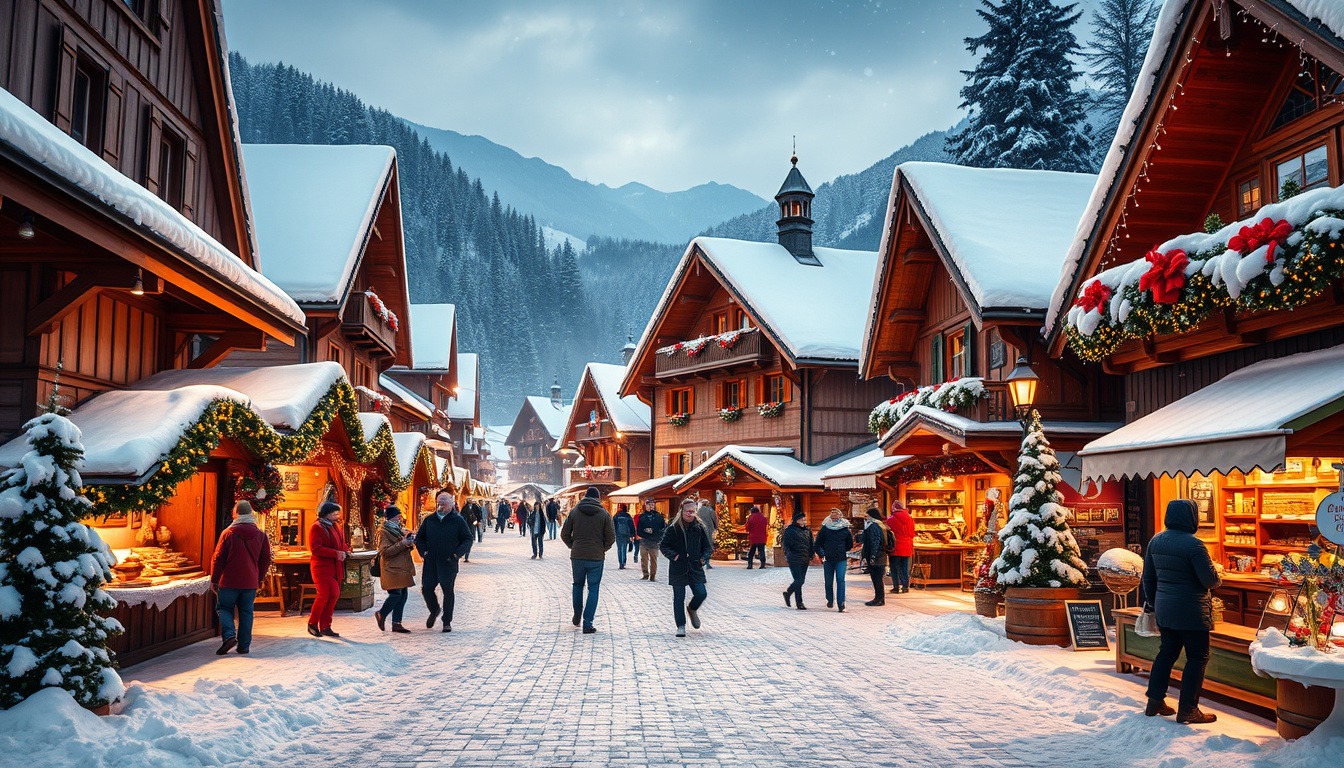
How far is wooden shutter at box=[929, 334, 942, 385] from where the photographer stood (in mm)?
23531

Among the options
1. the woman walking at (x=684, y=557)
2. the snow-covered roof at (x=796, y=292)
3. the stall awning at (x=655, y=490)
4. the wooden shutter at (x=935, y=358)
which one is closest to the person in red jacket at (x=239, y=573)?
the woman walking at (x=684, y=557)

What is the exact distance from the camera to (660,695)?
31.3 feet

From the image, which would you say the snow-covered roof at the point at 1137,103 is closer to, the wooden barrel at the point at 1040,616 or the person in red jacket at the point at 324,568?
the wooden barrel at the point at 1040,616

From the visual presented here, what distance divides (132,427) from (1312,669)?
999 centimetres

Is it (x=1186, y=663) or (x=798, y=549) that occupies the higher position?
(x=798, y=549)

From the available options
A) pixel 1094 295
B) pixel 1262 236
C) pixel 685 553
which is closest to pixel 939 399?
pixel 1094 295

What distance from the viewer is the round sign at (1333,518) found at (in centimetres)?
763

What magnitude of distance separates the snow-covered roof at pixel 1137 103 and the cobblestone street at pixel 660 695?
557cm

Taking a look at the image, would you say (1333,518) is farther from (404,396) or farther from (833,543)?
(404,396)

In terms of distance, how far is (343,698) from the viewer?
9.41 meters

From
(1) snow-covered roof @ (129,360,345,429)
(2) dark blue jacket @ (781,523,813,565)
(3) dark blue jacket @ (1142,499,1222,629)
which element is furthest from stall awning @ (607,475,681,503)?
(3) dark blue jacket @ (1142,499,1222,629)

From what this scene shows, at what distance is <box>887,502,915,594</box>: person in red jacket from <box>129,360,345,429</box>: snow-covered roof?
11.0m

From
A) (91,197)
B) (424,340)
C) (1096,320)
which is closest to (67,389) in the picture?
(91,197)

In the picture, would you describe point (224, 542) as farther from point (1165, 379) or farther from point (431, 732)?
point (1165, 379)
